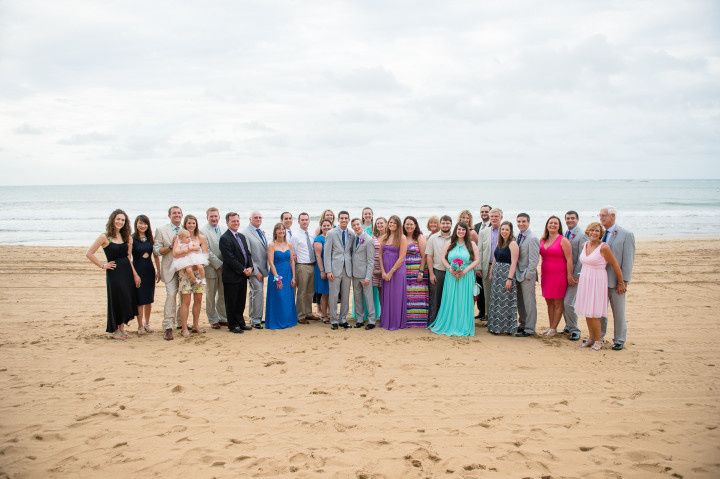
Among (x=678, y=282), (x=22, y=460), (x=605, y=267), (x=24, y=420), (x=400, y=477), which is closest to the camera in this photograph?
(x=400, y=477)

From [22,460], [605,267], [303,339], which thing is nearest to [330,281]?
[303,339]

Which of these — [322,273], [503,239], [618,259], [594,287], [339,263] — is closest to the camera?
[594,287]

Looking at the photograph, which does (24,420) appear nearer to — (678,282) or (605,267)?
(605,267)

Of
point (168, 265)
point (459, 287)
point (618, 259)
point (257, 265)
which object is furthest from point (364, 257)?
point (618, 259)

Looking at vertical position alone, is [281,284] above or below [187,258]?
below

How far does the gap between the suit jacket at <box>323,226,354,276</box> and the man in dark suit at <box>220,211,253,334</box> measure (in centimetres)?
130

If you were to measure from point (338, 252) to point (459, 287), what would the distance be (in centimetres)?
202

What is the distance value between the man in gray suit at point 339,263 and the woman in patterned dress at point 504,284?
2310 mm

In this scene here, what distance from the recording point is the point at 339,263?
299 inches

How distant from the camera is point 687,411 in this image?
4.60 m

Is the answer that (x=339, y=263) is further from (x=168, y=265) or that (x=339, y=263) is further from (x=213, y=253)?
(x=168, y=265)

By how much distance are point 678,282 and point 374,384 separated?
30.4 ft

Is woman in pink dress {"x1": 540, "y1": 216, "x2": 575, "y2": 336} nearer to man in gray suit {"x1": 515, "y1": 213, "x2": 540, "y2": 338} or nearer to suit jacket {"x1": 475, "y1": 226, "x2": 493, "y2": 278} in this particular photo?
man in gray suit {"x1": 515, "y1": 213, "x2": 540, "y2": 338}

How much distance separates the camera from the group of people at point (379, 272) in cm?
666
